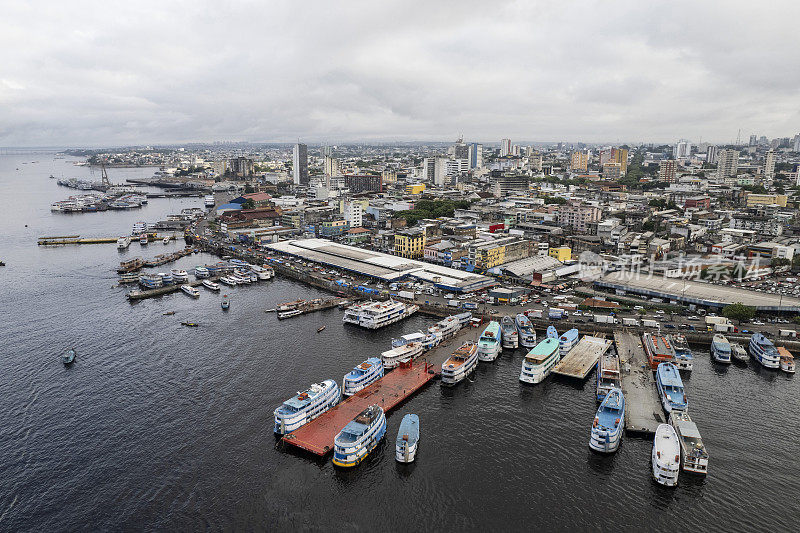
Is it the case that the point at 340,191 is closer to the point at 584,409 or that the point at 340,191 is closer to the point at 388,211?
the point at 388,211

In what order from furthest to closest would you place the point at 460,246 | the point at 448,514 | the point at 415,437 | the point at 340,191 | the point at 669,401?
the point at 340,191, the point at 460,246, the point at 669,401, the point at 415,437, the point at 448,514

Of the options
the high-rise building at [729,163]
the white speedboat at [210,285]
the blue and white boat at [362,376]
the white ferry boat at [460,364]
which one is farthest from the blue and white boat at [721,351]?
the high-rise building at [729,163]

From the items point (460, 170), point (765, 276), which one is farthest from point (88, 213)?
point (765, 276)

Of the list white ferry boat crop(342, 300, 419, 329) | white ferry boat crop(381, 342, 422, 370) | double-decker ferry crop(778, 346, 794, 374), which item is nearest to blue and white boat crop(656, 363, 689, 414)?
double-decker ferry crop(778, 346, 794, 374)

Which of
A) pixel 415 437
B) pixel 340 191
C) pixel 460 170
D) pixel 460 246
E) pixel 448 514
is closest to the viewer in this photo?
pixel 448 514

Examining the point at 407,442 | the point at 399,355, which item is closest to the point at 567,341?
the point at 399,355

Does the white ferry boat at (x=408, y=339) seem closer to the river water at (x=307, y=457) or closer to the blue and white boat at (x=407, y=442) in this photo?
the river water at (x=307, y=457)
